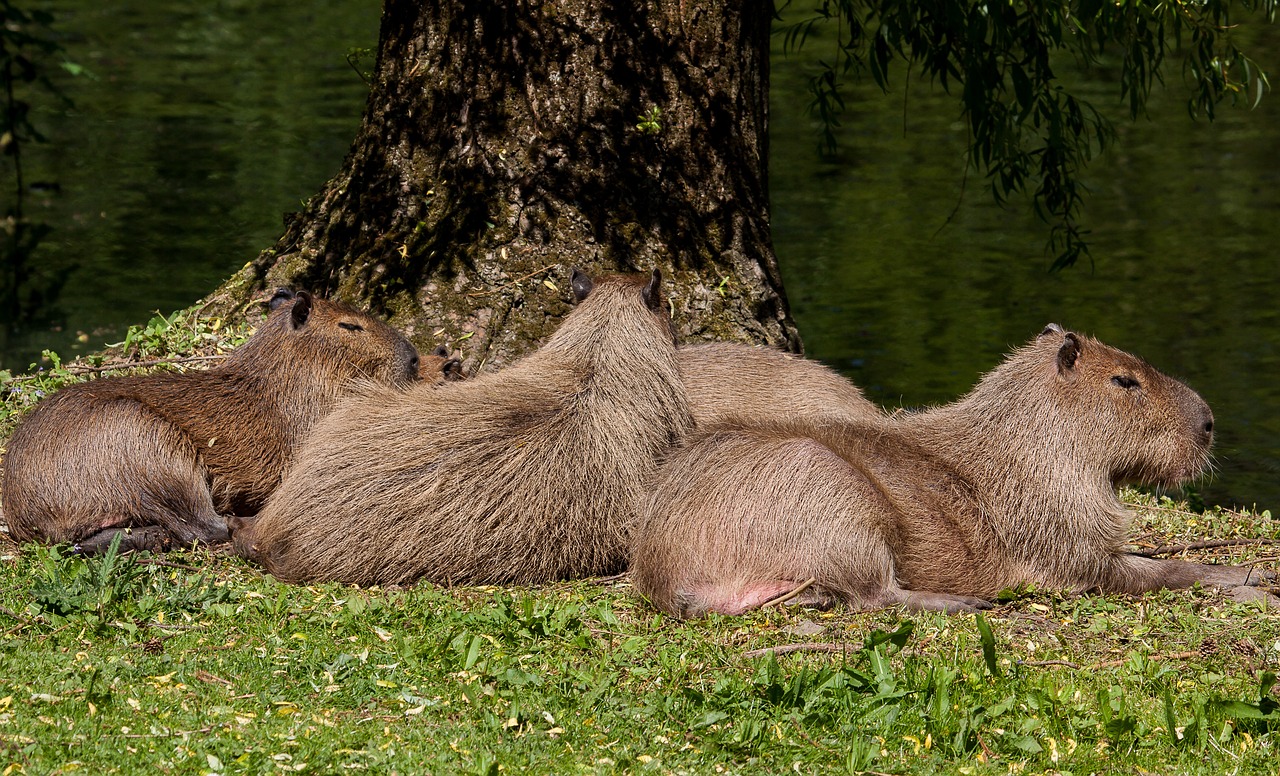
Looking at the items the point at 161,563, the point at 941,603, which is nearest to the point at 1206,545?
the point at 941,603

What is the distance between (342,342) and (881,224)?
385 inches

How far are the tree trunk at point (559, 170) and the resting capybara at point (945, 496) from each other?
5.24ft

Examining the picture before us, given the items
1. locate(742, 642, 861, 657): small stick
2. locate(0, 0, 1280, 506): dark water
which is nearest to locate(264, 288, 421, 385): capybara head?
locate(742, 642, 861, 657): small stick

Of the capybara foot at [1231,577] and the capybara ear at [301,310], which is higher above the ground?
the capybara ear at [301,310]

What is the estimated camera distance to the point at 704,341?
7250 millimetres

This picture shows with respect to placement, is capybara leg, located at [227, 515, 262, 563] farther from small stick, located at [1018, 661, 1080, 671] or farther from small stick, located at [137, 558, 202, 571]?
small stick, located at [1018, 661, 1080, 671]

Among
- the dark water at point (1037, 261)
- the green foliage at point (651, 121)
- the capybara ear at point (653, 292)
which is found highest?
the green foliage at point (651, 121)

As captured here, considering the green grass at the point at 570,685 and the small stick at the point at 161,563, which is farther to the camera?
the small stick at the point at 161,563

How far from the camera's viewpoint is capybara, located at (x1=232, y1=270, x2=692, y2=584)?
5.32m

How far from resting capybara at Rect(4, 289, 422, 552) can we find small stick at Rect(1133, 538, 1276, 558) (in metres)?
3.20

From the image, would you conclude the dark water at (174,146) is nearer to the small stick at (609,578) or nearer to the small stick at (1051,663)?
the small stick at (609,578)

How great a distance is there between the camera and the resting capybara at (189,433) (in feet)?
17.8

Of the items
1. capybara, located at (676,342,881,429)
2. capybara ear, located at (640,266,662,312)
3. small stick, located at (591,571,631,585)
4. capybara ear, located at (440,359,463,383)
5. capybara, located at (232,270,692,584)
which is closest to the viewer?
capybara, located at (232,270,692,584)

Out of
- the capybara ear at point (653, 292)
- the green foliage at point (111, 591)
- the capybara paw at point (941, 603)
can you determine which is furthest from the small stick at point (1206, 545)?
the green foliage at point (111, 591)
